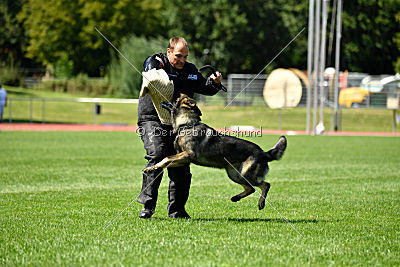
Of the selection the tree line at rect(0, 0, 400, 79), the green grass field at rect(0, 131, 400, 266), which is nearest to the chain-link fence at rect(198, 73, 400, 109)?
the tree line at rect(0, 0, 400, 79)

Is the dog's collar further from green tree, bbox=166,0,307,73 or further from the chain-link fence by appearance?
green tree, bbox=166,0,307,73

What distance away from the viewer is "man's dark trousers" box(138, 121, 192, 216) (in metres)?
7.68

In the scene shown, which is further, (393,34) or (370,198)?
(393,34)

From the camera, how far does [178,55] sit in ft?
24.6

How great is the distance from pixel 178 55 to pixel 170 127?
991 mm

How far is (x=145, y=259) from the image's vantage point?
557 cm

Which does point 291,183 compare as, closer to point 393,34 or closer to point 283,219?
point 283,219

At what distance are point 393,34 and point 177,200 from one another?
187ft

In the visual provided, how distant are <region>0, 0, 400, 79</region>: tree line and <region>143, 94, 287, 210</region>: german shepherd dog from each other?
54.9 metres

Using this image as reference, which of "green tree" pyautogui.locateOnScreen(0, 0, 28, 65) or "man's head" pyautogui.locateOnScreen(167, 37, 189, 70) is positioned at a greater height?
"green tree" pyautogui.locateOnScreen(0, 0, 28, 65)

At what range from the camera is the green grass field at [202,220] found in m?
5.79

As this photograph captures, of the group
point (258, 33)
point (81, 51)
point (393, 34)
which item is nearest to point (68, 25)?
point (81, 51)

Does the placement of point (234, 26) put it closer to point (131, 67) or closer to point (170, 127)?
point (131, 67)

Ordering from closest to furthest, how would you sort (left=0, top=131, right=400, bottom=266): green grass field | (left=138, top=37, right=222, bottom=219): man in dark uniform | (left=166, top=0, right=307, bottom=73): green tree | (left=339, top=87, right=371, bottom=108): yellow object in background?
1. (left=0, top=131, right=400, bottom=266): green grass field
2. (left=138, top=37, right=222, bottom=219): man in dark uniform
3. (left=339, top=87, right=371, bottom=108): yellow object in background
4. (left=166, top=0, right=307, bottom=73): green tree
